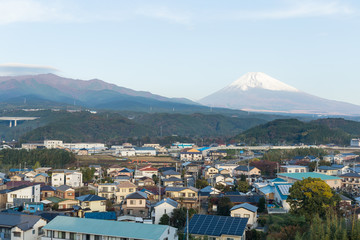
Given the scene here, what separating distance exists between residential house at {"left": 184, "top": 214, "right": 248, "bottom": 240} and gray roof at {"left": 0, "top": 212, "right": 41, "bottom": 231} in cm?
348

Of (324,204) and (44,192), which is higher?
(324,204)

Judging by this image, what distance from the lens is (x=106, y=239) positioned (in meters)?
9.27

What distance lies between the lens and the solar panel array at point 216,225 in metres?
9.90

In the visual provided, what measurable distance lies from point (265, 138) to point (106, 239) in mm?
34205

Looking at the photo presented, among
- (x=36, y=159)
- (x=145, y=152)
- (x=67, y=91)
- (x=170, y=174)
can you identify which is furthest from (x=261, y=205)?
(x=67, y=91)

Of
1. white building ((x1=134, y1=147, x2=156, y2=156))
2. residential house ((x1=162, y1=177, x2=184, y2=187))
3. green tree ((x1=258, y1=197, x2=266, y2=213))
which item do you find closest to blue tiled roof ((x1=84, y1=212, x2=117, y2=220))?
green tree ((x1=258, y1=197, x2=266, y2=213))

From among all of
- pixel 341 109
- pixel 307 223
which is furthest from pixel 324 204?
pixel 341 109

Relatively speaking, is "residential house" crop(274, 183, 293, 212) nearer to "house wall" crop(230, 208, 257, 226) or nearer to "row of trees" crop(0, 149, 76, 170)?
"house wall" crop(230, 208, 257, 226)

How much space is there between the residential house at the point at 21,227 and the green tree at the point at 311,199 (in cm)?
623

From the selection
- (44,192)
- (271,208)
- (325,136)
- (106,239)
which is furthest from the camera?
(325,136)

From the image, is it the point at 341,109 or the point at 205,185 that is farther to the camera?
the point at 341,109

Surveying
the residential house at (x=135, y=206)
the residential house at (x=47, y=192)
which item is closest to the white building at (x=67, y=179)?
the residential house at (x=47, y=192)

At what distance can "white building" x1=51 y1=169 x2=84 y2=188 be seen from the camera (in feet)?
60.5

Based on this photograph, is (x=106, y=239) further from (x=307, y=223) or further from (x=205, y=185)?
(x=205, y=185)
